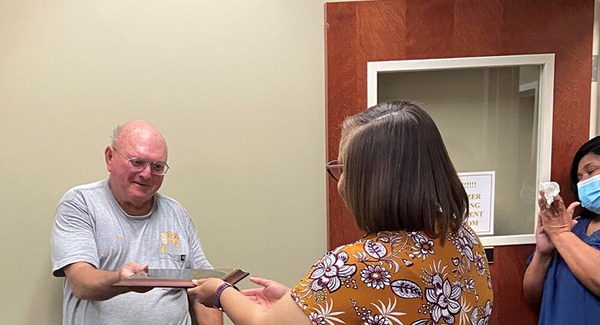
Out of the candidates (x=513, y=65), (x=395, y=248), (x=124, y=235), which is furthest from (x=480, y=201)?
(x=124, y=235)

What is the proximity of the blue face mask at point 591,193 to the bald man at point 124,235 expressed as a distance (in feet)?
4.47

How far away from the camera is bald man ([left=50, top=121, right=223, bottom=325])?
4.93 ft

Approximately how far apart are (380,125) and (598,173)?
110 cm

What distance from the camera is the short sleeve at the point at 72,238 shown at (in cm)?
146

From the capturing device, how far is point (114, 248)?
1565 mm

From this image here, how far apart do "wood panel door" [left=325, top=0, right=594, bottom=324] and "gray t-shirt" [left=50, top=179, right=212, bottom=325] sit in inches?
23.2

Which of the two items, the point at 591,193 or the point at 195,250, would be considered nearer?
the point at 591,193

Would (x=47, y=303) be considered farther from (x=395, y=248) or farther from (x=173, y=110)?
(x=395, y=248)

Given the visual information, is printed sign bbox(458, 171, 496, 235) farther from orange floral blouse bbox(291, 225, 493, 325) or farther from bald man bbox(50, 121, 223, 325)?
bald man bbox(50, 121, 223, 325)

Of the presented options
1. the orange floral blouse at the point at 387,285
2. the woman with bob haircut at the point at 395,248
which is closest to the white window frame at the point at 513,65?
the woman with bob haircut at the point at 395,248

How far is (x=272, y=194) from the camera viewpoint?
1901mm

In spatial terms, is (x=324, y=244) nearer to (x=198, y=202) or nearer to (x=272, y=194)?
(x=272, y=194)

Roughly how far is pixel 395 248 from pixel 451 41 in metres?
1.05

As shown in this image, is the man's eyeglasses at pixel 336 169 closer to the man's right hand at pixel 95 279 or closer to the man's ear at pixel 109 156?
the man's right hand at pixel 95 279
